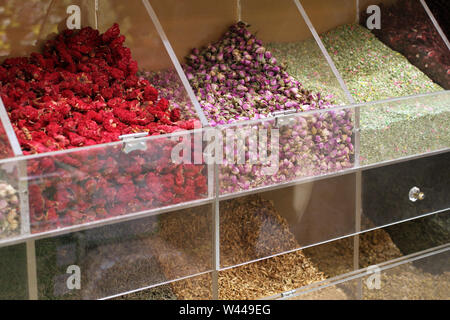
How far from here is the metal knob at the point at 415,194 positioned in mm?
2383

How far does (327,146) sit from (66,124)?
2.91 feet

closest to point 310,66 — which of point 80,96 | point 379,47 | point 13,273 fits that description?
point 379,47

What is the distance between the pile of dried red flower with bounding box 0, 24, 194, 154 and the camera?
1725 millimetres

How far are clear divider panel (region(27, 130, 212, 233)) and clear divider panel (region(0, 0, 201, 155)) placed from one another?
92 millimetres

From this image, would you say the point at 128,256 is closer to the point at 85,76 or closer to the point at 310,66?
the point at 85,76

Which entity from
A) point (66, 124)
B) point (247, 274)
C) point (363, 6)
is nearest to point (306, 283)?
point (247, 274)

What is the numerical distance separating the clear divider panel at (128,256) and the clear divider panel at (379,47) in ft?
3.06

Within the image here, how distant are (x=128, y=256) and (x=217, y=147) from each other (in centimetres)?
42

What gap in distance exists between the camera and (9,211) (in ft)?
4.98

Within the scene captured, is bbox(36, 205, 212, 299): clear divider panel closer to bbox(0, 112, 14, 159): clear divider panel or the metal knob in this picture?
bbox(0, 112, 14, 159): clear divider panel

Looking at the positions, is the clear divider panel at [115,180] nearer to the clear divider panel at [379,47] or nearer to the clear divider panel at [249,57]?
the clear divider panel at [249,57]

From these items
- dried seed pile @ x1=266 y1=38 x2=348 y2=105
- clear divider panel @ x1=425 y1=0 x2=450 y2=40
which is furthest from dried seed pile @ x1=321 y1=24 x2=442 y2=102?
clear divider panel @ x1=425 y1=0 x2=450 y2=40

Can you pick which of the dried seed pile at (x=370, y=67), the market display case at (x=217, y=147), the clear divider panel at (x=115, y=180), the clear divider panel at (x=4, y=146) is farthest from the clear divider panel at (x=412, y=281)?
the clear divider panel at (x=4, y=146)

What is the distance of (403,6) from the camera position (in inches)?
104
